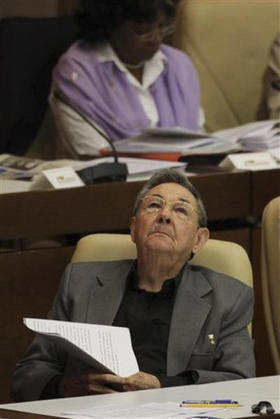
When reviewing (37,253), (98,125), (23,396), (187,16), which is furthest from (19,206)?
(187,16)

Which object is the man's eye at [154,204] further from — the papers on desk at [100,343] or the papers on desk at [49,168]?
the papers on desk at [49,168]

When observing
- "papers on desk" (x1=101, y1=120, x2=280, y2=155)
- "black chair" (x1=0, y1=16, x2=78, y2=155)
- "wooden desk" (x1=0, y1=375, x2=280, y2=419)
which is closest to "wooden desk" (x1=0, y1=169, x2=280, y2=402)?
"papers on desk" (x1=101, y1=120, x2=280, y2=155)

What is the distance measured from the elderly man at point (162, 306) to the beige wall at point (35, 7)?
9.83 feet

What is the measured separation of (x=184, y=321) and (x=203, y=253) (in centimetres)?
26

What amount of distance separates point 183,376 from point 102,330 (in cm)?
25

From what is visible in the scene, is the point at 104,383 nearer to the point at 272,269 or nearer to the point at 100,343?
the point at 100,343

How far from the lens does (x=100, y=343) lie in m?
2.91

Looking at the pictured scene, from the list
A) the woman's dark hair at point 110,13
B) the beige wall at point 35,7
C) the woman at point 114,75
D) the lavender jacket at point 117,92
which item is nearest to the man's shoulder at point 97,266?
the woman at point 114,75

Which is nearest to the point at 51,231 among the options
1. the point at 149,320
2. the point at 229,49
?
the point at 149,320

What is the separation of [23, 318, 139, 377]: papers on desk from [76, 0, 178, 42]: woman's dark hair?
2568 millimetres

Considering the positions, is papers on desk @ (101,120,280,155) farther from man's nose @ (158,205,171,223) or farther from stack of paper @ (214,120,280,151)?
man's nose @ (158,205,171,223)

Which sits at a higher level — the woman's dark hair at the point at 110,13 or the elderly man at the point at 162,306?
the woman's dark hair at the point at 110,13

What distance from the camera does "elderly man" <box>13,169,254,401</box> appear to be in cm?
312

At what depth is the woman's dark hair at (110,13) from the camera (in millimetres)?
5340
